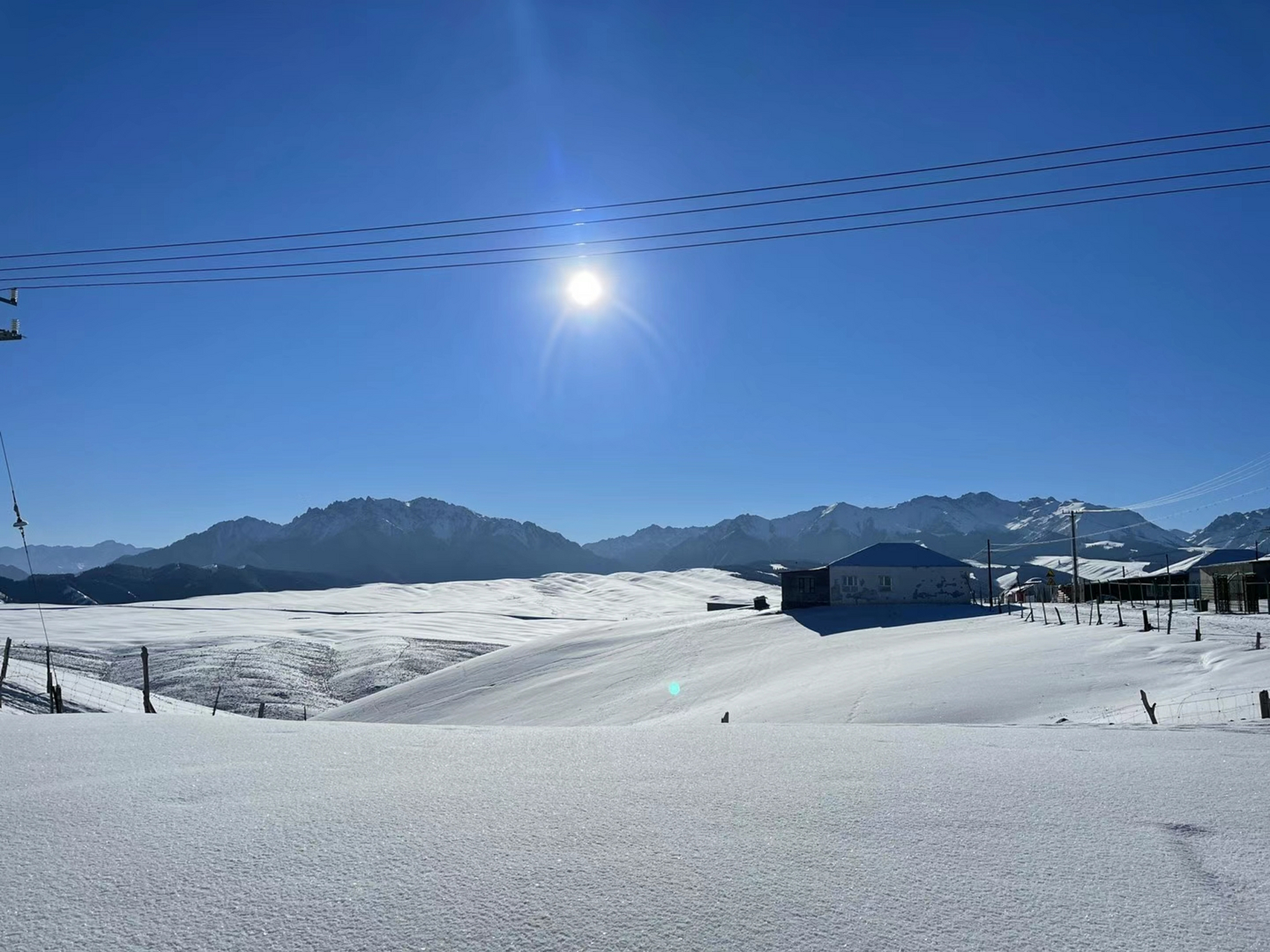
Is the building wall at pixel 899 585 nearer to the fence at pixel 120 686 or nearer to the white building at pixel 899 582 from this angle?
the white building at pixel 899 582

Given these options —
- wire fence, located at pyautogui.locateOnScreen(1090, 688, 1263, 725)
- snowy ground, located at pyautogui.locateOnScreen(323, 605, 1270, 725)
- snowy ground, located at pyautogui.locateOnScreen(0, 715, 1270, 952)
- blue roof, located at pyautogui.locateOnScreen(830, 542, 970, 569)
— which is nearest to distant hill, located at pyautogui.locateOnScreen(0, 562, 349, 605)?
snowy ground, located at pyautogui.locateOnScreen(323, 605, 1270, 725)

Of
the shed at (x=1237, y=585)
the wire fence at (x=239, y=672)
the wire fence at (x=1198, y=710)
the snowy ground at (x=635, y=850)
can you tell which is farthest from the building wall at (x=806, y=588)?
the snowy ground at (x=635, y=850)

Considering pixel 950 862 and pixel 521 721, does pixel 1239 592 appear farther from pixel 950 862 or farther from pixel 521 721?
pixel 950 862

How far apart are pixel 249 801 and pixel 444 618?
265 feet

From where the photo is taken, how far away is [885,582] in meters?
56.5

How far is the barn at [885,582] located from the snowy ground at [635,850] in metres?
49.5

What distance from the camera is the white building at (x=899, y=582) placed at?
56.2m

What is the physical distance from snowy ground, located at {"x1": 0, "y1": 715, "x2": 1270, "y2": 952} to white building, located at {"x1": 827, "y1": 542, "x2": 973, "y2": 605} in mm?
49607

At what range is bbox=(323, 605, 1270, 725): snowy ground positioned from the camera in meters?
18.9

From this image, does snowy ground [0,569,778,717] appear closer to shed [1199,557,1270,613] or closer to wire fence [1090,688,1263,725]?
wire fence [1090,688,1263,725]

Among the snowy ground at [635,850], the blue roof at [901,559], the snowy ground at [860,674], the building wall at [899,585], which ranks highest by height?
the blue roof at [901,559]

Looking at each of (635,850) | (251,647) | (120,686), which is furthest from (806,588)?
(635,850)

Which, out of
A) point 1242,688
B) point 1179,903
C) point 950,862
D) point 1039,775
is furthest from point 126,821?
point 1242,688

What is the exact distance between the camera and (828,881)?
169 inches
